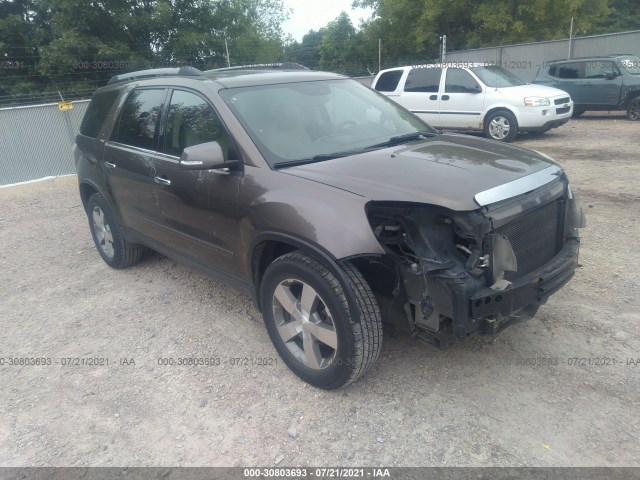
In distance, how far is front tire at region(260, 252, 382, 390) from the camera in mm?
2838

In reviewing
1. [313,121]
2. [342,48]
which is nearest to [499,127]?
[313,121]

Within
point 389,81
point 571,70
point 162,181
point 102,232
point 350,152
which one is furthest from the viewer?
point 571,70

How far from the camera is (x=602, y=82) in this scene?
1371cm

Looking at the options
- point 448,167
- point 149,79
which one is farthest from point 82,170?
point 448,167

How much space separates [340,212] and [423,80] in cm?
1027

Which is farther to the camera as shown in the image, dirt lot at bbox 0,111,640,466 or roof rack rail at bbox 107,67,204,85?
roof rack rail at bbox 107,67,204,85

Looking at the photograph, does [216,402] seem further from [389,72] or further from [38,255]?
[389,72]

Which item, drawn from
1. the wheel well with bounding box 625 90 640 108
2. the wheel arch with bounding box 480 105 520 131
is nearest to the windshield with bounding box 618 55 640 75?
the wheel well with bounding box 625 90 640 108

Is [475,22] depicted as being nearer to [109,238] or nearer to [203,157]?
[109,238]

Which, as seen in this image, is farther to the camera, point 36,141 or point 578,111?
point 578,111

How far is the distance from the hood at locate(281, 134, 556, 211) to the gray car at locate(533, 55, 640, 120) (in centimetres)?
1217

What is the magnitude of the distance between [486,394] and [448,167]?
137cm

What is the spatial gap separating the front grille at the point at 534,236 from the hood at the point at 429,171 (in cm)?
25

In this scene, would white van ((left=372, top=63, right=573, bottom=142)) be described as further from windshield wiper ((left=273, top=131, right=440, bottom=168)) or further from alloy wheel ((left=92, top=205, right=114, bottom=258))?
alloy wheel ((left=92, top=205, right=114, bottom=258))
